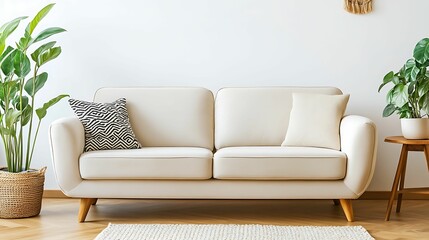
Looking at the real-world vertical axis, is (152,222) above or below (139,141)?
below

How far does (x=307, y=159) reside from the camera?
428cm

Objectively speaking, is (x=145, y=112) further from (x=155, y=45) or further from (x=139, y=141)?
(x=155, y=45)

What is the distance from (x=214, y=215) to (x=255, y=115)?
742 mm

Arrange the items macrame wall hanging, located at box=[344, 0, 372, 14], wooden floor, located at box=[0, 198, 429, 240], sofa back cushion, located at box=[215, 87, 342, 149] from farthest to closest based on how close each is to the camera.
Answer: macrame wall hanging, located at box=[344, 0, 372, 14] < sofa back cushion, located at box=[215, 87, 342, 149] < wooden floor, located at box=[0, 198, 429, 240]

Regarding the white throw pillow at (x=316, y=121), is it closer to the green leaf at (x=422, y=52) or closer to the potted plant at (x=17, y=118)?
the green leaf at (x=422, y=52)

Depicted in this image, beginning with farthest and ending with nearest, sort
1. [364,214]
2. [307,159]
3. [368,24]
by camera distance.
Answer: [368,24] → [364,214] → [307,159]

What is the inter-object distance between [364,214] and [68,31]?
2504 millimetres

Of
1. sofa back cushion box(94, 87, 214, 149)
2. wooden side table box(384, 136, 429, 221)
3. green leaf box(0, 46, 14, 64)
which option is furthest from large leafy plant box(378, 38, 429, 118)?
green leaf box(0, 46, 14, 64)

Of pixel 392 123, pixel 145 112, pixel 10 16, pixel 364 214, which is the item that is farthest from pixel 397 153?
pixel 10 16

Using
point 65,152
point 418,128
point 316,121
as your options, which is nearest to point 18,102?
point 65,152

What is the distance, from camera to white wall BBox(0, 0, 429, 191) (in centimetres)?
532

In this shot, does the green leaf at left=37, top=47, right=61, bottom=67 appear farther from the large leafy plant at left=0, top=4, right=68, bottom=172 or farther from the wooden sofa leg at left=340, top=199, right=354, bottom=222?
the wooden sofa leg at left=340, top=199, right=354, bottom=222

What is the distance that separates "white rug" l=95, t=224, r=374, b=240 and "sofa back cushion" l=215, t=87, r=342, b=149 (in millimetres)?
805

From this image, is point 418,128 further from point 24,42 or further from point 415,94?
point 24,42
